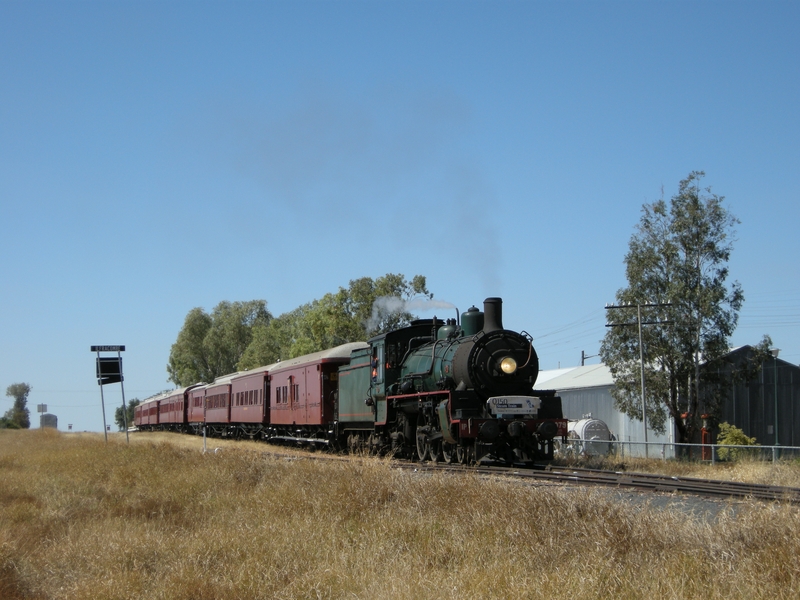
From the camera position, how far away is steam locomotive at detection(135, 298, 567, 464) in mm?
17391

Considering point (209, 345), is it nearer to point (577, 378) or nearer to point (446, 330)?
point (577, 378)

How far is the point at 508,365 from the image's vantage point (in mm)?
17750

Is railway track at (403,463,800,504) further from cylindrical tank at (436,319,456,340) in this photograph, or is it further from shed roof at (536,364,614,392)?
shed roof at (536,364,614,392)

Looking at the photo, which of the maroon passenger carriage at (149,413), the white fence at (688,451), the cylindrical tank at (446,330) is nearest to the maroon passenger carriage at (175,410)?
the maroon passenger carriage at (149,413)

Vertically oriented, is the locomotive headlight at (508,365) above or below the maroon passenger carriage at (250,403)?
above

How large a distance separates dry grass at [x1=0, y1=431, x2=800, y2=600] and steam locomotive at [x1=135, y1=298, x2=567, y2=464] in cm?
475

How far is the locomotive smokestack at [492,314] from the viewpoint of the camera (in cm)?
1831

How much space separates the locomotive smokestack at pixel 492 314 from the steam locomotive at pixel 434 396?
0.02 m

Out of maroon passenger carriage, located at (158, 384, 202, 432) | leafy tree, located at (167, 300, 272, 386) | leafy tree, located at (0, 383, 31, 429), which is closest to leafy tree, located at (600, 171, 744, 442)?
maroon passenger carriage, located at (158, 384, 202, 432)

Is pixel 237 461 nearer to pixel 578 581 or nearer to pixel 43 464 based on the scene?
pixel 43 464

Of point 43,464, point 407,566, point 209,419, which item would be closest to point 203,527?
point 407,566

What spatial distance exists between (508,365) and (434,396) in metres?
1.92

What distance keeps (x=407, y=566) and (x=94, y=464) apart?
14.5m

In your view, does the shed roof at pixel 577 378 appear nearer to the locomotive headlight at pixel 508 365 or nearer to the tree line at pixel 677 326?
the tree line at pixel 677 326
